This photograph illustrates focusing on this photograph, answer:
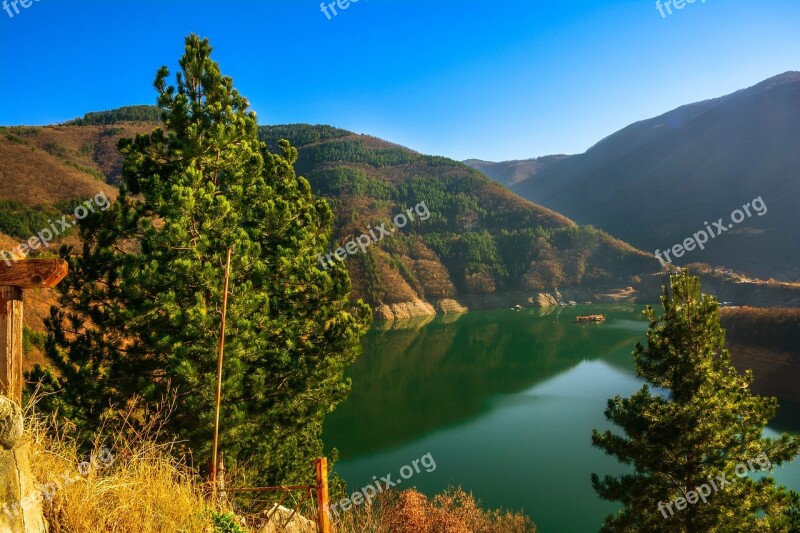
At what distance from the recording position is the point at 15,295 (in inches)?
205

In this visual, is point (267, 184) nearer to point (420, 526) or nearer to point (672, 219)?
point (420, 526)

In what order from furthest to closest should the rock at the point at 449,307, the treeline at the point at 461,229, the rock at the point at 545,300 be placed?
1. the treeline at the point at 461,229
2. the rock at the point at 545,300
3. the rock at the point at 449,307

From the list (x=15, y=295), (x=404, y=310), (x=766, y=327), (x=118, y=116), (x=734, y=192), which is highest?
(x=118, y=116)

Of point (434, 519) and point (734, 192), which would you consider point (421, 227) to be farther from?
point (434, 519)

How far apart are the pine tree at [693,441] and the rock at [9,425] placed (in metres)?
9.48

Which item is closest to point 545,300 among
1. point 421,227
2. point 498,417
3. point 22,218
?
point 421,227

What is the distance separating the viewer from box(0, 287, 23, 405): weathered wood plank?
16.5 ft

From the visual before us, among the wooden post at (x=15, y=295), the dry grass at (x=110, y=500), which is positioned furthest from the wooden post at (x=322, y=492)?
the wooden post at (x=15, y=295)

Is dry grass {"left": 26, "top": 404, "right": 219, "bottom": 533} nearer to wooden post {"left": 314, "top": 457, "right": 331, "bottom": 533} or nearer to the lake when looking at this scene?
wooden post {"left": 314, "top": 457, "right": 331, "bottom": 533}

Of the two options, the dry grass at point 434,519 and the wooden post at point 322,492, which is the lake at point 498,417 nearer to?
the dry grass at point 434,519

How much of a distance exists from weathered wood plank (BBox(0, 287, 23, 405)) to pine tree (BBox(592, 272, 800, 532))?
9.71 metres

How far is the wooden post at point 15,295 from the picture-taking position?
200 inches

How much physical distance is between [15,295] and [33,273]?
0.32 meters

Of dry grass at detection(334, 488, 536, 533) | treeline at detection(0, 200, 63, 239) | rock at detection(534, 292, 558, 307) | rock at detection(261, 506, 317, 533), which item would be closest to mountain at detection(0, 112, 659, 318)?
treeline at detection(0, 200, 63, 239)
